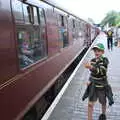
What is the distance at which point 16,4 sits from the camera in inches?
250

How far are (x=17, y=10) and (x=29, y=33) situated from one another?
91cm

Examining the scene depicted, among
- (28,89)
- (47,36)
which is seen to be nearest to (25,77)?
(28,89)

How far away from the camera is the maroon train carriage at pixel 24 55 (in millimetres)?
5500

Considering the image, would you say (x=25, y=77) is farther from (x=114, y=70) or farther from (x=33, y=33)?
(x=114, y=70)

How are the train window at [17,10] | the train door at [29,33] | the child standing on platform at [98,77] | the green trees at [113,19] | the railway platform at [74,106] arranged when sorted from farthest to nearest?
the green trees at [113,19] → the railway platform at [74,106] → the child standing on platform at [98,77] → the train door at [29,33] → the train window at [17,10]

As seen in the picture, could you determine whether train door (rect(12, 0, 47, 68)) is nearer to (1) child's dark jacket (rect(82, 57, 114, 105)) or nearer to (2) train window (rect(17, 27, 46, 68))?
(2) train window (rect(17, 27, 46, 68))

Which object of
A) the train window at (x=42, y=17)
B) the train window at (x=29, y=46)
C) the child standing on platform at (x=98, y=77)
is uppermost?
the train window at (x=42, y=17)

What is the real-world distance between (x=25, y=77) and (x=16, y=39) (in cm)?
73

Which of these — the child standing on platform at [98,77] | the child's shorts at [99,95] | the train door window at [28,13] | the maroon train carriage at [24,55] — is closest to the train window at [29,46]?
the maroon train carriage at [24,55]

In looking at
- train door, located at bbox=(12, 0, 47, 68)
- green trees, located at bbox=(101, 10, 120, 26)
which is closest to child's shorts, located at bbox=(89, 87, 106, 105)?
train door, located at bbox=(12, 0, 47, 68)

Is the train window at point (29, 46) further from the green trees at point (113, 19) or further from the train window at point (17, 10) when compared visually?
the green trees at point (113, 19)

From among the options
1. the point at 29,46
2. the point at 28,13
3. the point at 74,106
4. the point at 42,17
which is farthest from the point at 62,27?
the point at 29,46

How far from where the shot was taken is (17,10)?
6.38m

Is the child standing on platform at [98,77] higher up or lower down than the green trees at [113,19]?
higher up
